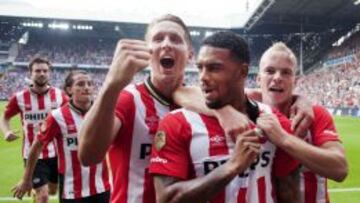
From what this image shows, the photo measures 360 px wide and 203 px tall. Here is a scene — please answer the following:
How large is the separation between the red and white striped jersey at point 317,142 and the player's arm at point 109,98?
1.42m

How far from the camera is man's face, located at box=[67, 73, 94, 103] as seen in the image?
579cm

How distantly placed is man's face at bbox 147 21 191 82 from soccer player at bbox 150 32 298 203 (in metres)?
0.24

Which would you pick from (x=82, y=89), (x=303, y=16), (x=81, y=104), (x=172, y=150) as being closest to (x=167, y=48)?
(x=172, y=150)

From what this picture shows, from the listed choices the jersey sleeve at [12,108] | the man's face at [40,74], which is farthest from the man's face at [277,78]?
the jersey sleeve at [12,108]

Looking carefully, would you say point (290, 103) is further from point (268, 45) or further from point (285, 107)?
point (268, 45)

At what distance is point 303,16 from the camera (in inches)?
1750

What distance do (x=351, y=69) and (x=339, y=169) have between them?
38.2m

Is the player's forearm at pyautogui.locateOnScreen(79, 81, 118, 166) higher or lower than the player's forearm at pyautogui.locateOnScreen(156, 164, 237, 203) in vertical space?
higher

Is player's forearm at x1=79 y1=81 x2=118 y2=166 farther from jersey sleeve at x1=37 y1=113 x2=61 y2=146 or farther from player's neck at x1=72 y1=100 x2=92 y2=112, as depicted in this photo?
player's neck at x1=72 y1=100 x2=92 y2=112

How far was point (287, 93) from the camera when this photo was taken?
3477 mm

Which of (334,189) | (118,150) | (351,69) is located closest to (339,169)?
(118,150)

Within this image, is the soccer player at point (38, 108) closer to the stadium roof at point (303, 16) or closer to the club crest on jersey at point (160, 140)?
the club crest on jersey at point (160, 140)

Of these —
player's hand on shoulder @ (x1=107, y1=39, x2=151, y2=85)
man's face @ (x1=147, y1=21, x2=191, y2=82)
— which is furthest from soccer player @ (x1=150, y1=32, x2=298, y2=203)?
player's hand on shoulder @ (x1=107, y1=39, x2=151, y2=85)

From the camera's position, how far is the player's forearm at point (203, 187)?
7.37 feet
